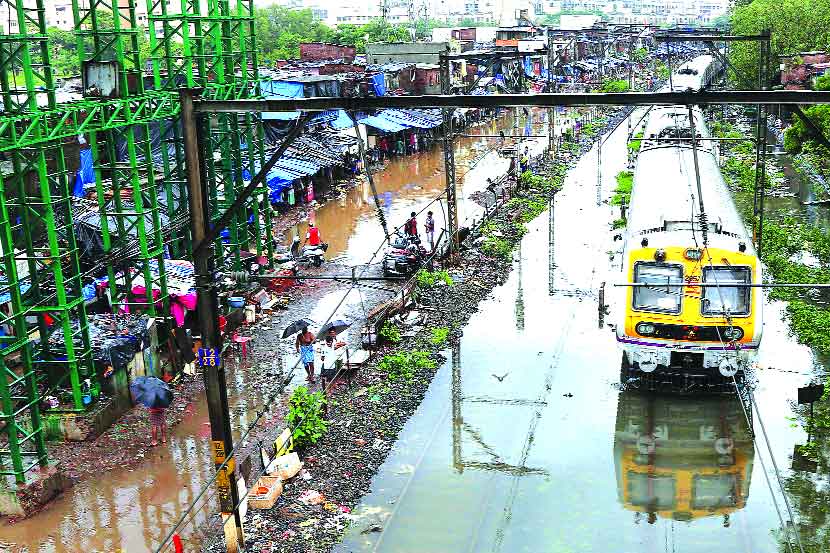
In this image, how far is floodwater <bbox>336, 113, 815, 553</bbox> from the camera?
11719mm

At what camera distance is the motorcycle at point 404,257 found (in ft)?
75.1

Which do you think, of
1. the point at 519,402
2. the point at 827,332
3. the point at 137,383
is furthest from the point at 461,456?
the point at 827,332

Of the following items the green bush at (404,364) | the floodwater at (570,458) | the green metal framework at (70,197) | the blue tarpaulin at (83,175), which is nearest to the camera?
the floodwater at (570,458)

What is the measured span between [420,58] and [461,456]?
161 ft

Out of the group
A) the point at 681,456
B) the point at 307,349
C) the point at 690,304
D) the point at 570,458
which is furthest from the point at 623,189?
the point at 570,458

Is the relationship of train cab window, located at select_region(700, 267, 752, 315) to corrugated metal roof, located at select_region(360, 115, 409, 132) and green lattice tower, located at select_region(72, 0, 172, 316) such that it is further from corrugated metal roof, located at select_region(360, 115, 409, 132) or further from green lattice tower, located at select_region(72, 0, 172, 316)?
corrugated metal roof, located at select_region(360, 115, 409, 132)

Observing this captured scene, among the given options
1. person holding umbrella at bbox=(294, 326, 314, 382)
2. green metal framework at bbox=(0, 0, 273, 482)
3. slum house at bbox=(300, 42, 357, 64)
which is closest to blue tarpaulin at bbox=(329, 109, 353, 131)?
green metal framework at bbox=(0, 0, 273, 482)

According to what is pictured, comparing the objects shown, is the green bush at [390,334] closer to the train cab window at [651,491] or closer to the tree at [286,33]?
the train cab window at [651,491]

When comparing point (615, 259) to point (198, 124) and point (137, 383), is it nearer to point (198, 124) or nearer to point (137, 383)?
point (137, 383)

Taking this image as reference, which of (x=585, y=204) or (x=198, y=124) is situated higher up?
(x=198, y=124)

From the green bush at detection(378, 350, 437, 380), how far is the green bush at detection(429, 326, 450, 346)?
Answer: 0.84 metres

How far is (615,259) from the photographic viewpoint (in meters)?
25.6

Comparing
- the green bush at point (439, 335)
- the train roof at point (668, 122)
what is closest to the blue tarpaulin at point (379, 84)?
the train roof at point (668, 122)

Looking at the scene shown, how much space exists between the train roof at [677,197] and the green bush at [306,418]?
21.9 feet
